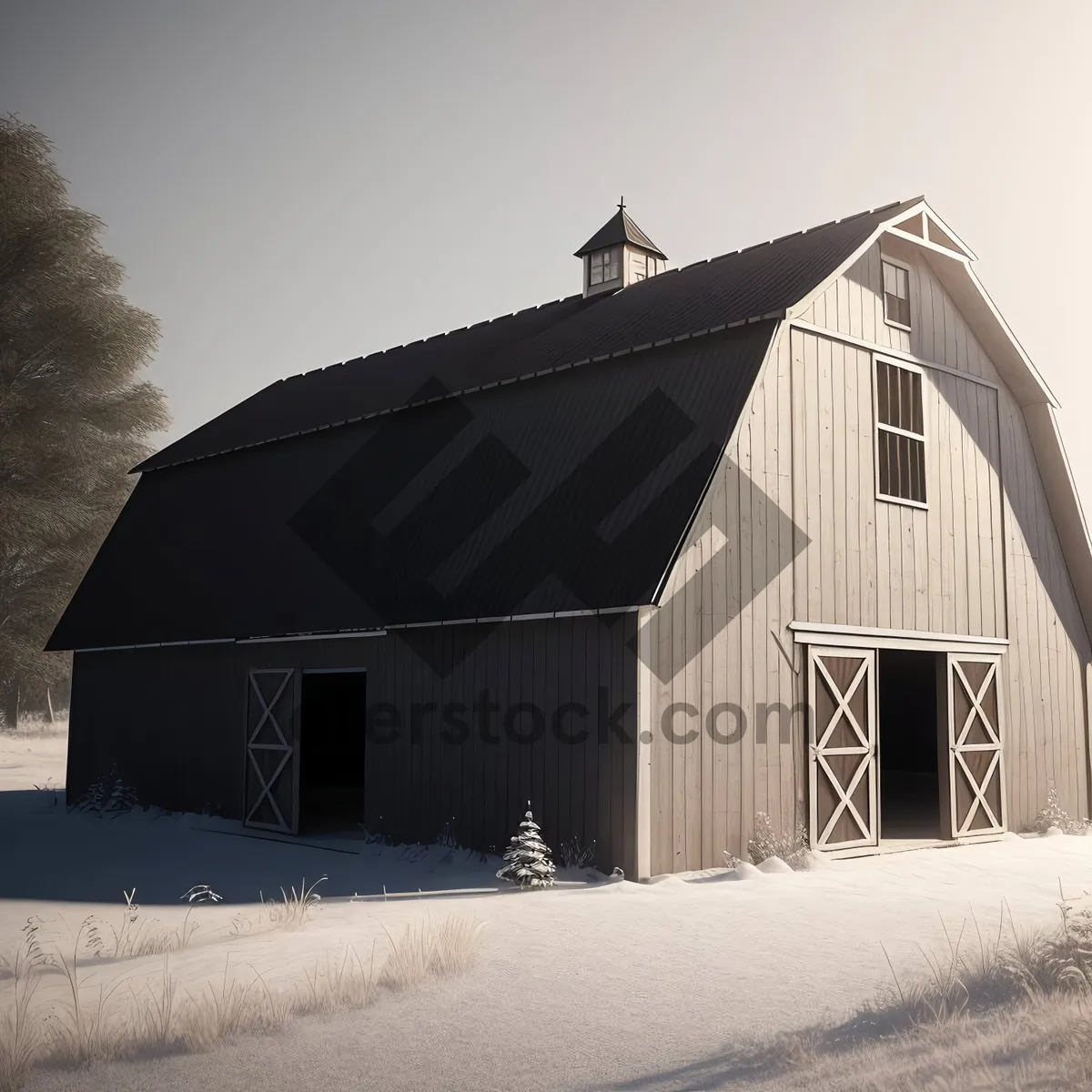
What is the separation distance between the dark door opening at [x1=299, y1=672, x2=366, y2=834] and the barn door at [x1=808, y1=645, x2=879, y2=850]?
10.5 metres

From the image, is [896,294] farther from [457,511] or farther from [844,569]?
[457,511]

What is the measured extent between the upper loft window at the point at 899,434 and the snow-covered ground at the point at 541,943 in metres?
4.43

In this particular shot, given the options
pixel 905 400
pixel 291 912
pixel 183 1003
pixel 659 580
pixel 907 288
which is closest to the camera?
pixel 183 1003

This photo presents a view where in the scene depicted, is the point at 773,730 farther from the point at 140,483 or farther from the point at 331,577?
the point at 140,483

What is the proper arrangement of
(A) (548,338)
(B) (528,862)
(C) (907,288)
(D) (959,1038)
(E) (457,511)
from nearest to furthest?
(D) (959,1038) < (B) (528,862) < (E) (457,511) < (C) (907,288) < (A) (548,338)

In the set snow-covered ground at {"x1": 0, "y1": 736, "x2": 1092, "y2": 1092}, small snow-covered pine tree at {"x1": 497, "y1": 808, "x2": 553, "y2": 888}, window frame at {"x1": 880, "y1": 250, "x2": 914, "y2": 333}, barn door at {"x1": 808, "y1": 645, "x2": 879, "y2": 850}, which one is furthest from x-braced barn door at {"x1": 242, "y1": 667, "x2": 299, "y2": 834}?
window frame at {"x1": 880, "y1": 250, "x2": 914, "y2": 333}

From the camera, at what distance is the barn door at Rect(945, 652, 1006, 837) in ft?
51.2

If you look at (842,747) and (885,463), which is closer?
(842,747)

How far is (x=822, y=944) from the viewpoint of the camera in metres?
8.95

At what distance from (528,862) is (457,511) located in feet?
16.8

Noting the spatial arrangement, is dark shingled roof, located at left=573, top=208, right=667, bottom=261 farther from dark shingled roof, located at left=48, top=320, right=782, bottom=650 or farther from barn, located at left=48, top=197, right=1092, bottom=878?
dark shingled roof, located at left=48, top=320, right=782, bottom=650

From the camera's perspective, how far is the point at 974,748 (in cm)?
1584

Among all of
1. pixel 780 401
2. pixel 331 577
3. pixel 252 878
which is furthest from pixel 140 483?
pixel 780 401

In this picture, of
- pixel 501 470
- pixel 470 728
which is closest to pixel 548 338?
pixel 501 470
